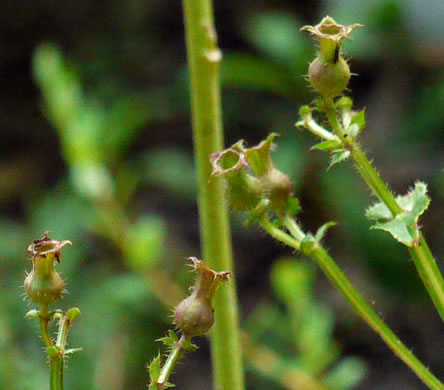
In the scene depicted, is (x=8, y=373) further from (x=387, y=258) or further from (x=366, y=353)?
(x=366, y=353)

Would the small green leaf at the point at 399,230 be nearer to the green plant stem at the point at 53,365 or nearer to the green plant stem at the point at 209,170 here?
the green plant stem at the point at 209,170

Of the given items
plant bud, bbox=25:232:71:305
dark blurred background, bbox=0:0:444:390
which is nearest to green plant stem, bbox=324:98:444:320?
plant bud, bbox=25:232:71:305

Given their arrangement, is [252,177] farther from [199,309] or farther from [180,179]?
[180,179]

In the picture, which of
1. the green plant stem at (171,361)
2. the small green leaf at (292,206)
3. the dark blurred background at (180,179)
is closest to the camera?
the green plant stem at (171,361)

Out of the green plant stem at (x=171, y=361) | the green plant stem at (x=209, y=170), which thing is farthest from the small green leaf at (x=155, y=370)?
the green plant stem at (x=209, y=170)

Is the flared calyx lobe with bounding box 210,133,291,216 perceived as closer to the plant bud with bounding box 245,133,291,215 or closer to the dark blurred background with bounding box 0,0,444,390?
the plant bud with bounding box 245,133,291,215
